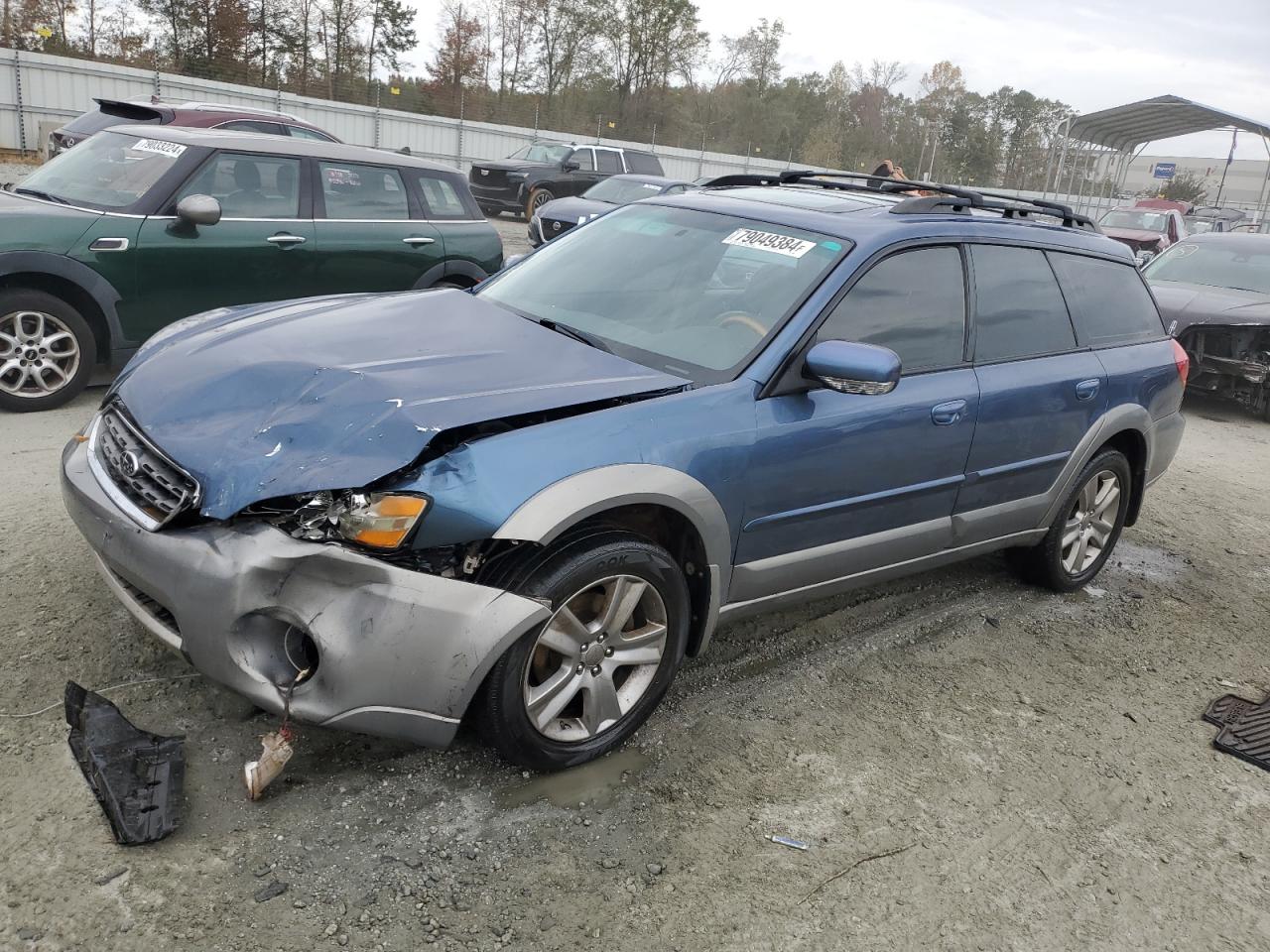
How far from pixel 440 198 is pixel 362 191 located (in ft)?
2.24

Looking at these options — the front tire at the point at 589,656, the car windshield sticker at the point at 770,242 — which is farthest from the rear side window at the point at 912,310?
the front tire at the point at 589,656

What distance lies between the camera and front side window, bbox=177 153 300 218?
20.5ft

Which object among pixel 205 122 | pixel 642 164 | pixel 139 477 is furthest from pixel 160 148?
pixel 642 164

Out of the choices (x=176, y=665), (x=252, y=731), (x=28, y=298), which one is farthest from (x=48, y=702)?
(x=28, y=298)

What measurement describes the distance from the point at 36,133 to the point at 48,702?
2298 centimetres

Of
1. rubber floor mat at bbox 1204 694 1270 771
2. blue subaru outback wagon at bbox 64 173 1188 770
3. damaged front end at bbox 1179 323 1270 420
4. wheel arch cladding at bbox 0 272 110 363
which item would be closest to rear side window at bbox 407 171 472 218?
wheel arch cladding at bbox 0 272 110 363

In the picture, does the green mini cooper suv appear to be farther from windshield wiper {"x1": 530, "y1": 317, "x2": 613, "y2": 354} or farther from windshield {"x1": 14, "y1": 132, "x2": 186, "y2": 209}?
windshield wiper {"x1": 530, "y1": 317, "x2": 613, "y2": 354}

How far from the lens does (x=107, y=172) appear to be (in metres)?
6.20

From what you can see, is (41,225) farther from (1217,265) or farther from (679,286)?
(1217,265)

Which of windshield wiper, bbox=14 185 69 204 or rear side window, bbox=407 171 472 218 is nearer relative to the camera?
windshield wiper, bbox=14 185 69 204

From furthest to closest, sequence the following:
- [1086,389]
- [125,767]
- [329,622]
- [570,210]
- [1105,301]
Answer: [570,210], [1105,301], [1086,389], [125,767], [329,622]

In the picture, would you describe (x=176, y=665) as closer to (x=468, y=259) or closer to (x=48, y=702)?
(x=48, y=702)

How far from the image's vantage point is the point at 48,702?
2.97 metres

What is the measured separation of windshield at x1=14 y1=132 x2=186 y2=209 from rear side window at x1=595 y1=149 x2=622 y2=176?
15372mm
